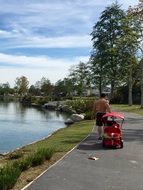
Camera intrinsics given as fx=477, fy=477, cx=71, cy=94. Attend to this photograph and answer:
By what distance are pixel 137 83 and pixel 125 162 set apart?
6529 cm

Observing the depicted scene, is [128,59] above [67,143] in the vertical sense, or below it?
above

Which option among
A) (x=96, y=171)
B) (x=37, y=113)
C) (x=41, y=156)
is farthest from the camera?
(x=37, y=113)

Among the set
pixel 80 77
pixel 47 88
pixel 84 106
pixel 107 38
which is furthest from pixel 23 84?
pixel 84 106

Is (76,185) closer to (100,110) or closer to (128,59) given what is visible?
(100,110)

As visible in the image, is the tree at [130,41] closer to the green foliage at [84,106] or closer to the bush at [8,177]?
the green foliage at [84,106]

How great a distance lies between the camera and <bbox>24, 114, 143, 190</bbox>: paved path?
34.9ft

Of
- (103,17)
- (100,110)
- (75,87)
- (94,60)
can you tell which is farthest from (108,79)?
(100,110)

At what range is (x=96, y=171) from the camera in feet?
40.5

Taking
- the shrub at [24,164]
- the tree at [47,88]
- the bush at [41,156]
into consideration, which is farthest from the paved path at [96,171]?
the tree at [47,88]

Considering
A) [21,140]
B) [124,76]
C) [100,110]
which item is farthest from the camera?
[124,76]

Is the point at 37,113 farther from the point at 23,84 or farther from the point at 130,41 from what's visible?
the point at 23,84

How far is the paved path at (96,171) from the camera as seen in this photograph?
34.9 ft

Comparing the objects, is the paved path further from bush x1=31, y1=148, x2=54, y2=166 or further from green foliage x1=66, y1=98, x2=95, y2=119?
green foliage x1=66, y1=98, x2=95, y2=119

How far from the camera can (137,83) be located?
258ft
